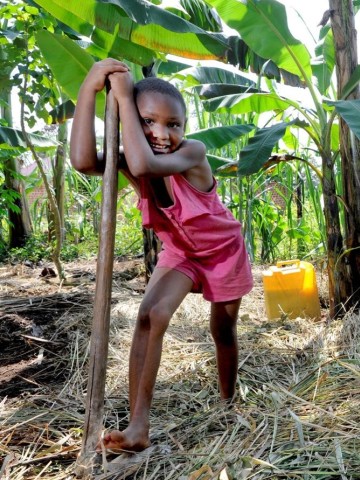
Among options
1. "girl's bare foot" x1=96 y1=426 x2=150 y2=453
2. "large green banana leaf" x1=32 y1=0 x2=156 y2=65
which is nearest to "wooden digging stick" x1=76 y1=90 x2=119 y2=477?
"girl's bare foot" x1=96 y1=426 x2=150 y2=453

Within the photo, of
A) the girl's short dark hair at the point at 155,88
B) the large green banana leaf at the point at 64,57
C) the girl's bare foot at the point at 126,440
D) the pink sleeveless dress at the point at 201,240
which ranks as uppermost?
the large green banana leaf at the point at 64,57

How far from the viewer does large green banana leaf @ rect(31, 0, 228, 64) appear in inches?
145

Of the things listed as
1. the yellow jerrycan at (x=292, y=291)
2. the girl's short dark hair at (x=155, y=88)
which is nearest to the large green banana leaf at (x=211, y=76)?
the yellow jerrycan at (x=292, y=291)

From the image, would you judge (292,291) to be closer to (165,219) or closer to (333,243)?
(333,243)

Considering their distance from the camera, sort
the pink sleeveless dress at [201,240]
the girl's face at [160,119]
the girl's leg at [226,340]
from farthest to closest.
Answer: the girl's leg at [226,340] < the pink sleeveless dress at [201,240] < the girl's face at [160,119]

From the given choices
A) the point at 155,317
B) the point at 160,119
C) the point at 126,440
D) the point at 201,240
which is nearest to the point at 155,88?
the point at 160,119

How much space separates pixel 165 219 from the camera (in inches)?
89.4

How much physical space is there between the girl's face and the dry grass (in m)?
1.07

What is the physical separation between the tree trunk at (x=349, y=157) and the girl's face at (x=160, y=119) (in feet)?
7.23

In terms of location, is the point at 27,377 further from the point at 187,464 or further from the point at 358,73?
the point at 358,73

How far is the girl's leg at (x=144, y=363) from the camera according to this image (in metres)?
Result: 1.96

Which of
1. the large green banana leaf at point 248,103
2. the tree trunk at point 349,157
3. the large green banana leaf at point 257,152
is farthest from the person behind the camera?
the large green banana leaf at point 248,103

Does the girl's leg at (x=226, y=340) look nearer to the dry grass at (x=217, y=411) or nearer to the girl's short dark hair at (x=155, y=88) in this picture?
the dry grass at (x=217, y=411)

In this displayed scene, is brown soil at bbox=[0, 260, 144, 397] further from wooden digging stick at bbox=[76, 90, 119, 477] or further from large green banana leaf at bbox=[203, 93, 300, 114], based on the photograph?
large green banana leaf at bbox=[203, 93, 300, 114]
